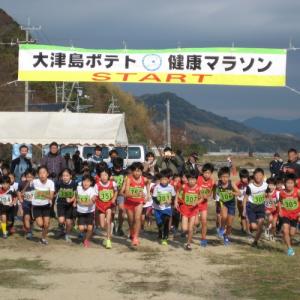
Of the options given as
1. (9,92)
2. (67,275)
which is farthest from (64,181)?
(9,92)

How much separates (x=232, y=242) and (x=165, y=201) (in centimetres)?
161

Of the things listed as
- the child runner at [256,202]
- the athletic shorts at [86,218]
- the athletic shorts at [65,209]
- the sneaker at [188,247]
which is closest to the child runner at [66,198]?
the athletic shorts at [65,209]

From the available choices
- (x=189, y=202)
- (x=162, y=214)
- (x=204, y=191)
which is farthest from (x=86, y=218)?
(x=204, y=191)

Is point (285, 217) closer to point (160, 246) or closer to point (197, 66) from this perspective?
point (160, 246)

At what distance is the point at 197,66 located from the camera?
15.1 metres

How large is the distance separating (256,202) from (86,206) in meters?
3.30

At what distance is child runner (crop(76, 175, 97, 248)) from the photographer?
12.1 meters

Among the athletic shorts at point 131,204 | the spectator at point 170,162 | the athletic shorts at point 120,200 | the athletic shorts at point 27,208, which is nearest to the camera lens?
the athletic shorts at point 131,204

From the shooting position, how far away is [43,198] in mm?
12266

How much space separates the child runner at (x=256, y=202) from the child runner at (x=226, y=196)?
304 millimetres

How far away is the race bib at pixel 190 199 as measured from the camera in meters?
12.1

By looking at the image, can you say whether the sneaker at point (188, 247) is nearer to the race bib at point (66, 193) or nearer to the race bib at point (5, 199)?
the race bib at point (66, 193)

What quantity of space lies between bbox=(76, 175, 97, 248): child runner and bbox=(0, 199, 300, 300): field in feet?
1.17

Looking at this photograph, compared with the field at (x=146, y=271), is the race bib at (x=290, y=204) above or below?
above
